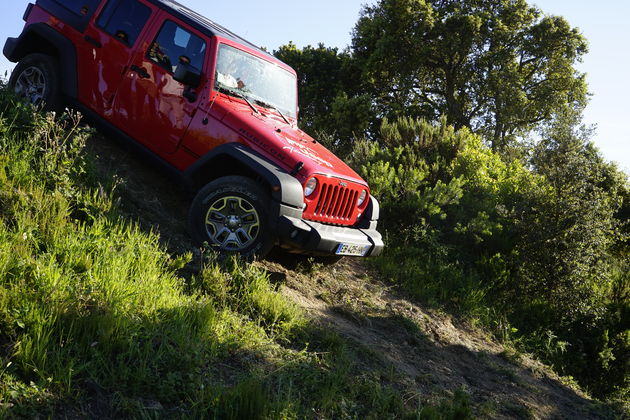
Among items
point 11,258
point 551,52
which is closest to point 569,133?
point 11,258

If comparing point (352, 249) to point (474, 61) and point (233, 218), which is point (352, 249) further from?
point (474, 61)

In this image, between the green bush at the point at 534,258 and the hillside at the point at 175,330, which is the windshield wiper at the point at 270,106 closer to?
the hillside at the point at 175,330

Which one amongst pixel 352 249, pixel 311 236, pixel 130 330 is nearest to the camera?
pixel 130 330

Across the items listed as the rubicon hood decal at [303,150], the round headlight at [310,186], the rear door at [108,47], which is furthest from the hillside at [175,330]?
the rubicon hood decal at [303,150]

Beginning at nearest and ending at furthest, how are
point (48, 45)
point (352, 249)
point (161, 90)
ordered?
point (352, 249) < point (161, 90) < point (48, 45)

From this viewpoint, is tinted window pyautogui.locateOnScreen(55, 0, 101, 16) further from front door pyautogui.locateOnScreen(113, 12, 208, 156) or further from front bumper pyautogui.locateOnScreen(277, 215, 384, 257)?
front bumper pyautogui.locateOnScreen(277, 215, 384, 257)

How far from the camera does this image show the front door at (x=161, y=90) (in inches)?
236

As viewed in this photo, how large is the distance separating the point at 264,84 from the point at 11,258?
149 inches

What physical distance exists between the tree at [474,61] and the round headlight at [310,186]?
781 inches

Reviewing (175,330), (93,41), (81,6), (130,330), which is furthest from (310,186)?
(81,6)

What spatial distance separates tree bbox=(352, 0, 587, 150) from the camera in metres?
24.8

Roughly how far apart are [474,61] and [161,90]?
22.3m

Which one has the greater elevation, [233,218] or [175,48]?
[175,48]

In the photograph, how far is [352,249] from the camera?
5676 millimetres
